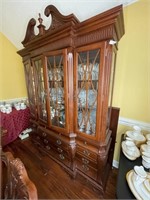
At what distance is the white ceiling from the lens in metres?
1.18

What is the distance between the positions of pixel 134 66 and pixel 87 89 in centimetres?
66

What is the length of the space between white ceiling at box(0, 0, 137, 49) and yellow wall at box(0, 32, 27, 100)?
0.78 feet

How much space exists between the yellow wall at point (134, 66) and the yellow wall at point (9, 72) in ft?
7.38

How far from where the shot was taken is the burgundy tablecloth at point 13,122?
79.7 inches

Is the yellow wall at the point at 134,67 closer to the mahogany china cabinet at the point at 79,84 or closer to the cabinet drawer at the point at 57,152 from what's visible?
the mahogany china cabinet at the point at 79,84

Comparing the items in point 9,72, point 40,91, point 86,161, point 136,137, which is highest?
point 9,72

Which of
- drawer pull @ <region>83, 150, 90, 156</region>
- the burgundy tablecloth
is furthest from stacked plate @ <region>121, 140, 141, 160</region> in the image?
the burgundy tablecloth

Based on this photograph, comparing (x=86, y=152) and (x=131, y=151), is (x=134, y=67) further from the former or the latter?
(x=86, y=152)

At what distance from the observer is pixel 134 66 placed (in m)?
1.29

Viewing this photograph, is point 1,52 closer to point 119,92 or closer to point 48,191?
point 119,92

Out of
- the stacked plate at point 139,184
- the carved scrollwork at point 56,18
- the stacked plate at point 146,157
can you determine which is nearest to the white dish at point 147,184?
the stacked plate at point 139,184

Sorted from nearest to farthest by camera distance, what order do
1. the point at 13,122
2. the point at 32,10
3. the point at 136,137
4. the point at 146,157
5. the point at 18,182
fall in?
1. the point at 18,182
2. the point at 146,157
3. the point at 136,137
4. the point at 32,10
5. the point at 13,122

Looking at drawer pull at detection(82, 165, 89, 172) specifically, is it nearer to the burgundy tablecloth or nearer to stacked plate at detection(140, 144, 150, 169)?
stacked plate at detection(140, 144, 150, 169)

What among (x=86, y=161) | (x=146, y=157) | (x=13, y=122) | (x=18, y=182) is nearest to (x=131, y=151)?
(x=146, y=157)
